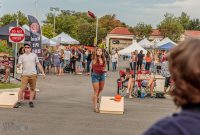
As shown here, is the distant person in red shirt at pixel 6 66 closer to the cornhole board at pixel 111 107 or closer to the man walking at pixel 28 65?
the man walking at pixel 28 65

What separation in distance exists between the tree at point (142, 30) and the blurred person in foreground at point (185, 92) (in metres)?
92.9

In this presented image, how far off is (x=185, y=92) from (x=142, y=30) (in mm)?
93977

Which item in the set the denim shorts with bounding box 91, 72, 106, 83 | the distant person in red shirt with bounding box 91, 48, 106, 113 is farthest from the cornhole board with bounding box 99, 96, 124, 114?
the denim shorts with bounding box 91, 72, 106, 83

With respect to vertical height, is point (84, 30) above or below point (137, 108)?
above

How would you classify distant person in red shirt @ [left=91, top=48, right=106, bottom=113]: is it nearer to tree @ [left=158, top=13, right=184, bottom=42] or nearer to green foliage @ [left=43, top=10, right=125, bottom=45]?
tree @ [left=158, top=13, right=184, bottom=42]

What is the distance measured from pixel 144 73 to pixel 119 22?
116435mm

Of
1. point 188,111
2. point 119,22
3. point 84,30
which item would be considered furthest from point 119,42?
point 188,111

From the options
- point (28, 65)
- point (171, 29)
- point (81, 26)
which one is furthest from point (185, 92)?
point (81, 26)

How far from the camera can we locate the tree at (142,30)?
94375 millimetres

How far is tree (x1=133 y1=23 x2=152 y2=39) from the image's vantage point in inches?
3716

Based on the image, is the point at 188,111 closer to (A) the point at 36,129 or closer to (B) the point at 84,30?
(A) the point at 36,129

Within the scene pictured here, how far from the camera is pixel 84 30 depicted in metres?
98.9

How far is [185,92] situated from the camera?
1786 millimetres

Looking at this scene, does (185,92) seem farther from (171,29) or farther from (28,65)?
(171,29)
